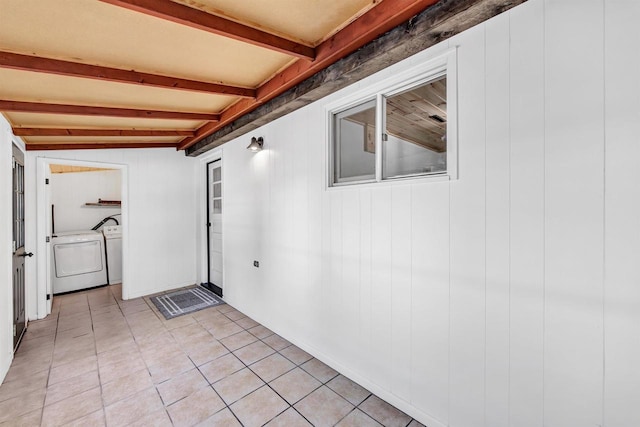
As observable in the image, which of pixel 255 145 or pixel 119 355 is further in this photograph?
pixel 255 145

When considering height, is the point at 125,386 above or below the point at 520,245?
below

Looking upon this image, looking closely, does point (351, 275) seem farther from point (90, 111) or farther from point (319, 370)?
point (90, 111)

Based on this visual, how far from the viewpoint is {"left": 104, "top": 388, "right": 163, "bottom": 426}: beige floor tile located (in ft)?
6.28

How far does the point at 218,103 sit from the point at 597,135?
3.02 m

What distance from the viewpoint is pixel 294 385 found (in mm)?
2271

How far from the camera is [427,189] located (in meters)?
1.78

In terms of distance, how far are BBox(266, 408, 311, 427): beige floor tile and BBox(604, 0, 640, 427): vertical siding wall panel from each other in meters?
1.64

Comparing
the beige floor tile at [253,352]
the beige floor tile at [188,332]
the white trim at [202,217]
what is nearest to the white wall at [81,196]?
the white trim at [202,217]

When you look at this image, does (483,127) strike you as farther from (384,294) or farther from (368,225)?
(384,294)

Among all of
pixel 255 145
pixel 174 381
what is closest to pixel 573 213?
pixel 255 145

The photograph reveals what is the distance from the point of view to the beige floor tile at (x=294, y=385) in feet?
7.06

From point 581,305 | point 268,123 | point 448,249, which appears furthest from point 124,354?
point 581,305

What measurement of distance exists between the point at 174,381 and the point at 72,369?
104 centimetres

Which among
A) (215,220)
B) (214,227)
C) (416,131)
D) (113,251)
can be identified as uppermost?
(416,131)
